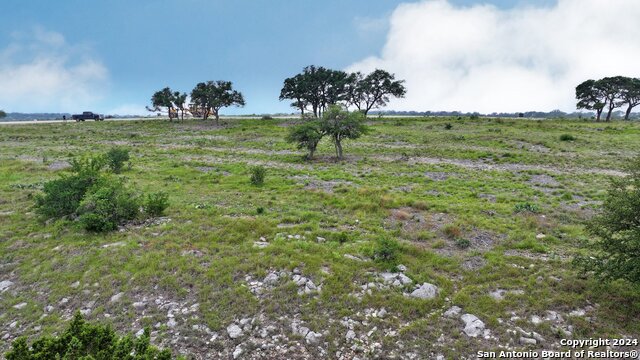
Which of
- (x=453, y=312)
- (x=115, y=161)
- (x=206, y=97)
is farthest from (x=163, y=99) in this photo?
(x=453, y=312)

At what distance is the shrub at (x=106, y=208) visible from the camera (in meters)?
14.2

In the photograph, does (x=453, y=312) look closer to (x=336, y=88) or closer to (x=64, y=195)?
(x=64, y=195)

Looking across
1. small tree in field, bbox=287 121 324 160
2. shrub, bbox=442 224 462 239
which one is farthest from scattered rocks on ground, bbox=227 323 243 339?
small tree in field, bbox=287 121 324 160

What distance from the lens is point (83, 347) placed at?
5.47 m

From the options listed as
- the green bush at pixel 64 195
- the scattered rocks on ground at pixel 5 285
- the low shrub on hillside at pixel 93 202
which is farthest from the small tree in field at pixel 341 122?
the scattered rocks on ground at pixel 5 285

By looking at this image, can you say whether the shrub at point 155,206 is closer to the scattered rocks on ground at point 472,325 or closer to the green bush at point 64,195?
the green bush at point 64,195

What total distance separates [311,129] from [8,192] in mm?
22578

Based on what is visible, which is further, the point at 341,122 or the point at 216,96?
the point at 216,96

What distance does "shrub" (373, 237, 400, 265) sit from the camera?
37.8 feet

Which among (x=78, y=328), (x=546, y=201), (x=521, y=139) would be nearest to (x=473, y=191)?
(x=546, y=201)

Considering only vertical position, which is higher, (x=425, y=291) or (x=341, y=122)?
(x=341, y=122)

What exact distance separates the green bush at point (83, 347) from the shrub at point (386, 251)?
7455 mm

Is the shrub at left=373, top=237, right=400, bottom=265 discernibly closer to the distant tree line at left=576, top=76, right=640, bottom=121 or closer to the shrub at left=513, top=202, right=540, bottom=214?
the shrub at left=513, top=202, right=540, bottom=214

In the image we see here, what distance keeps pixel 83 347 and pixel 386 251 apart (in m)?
8.40
